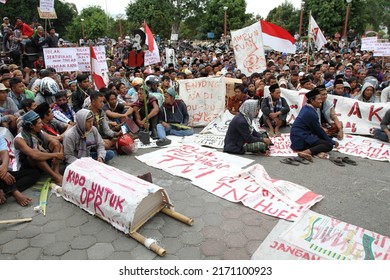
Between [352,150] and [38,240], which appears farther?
[352,150]

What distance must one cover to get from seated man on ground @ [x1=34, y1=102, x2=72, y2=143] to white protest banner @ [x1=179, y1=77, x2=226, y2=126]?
3.69m

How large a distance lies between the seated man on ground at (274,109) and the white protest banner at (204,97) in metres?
1.45

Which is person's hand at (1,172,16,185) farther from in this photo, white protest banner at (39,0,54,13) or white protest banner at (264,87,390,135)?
white protest banner at (39,0,54,13)

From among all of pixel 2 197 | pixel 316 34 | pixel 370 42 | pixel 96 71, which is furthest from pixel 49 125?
pixel 370 42

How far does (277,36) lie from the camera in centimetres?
841

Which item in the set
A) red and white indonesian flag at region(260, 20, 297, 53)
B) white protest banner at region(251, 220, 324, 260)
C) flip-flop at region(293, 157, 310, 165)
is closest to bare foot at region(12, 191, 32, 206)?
white protest banner at region(251, 220, 324, 260)

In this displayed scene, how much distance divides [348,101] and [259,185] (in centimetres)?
445

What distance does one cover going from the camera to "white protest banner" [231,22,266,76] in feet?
26.8

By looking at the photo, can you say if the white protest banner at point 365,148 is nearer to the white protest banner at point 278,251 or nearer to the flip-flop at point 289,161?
the flip-flop at point 289,161

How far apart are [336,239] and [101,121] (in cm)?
462

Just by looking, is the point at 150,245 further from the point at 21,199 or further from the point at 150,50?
the point at 150,50

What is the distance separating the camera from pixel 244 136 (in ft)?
19.6
